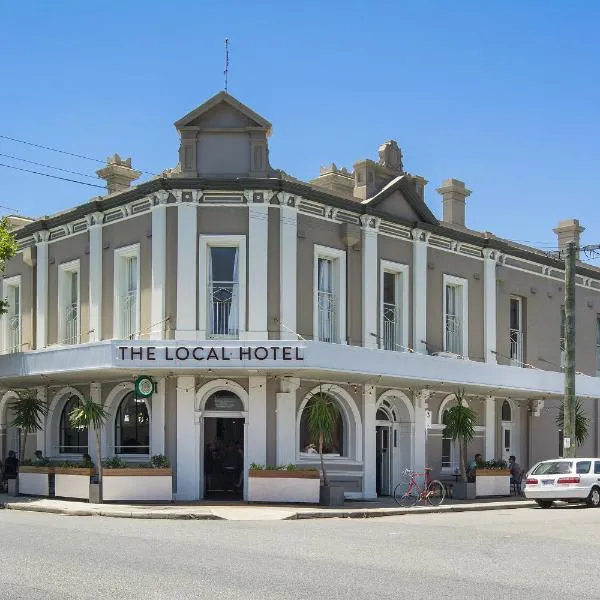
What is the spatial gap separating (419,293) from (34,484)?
12.0 meters

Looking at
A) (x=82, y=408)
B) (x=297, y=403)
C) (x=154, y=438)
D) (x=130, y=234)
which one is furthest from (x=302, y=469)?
(x=130, y=234)

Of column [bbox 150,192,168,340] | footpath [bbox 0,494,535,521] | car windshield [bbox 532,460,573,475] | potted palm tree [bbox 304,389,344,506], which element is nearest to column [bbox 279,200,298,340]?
potted palm tree [bbox 304,389,344,506]

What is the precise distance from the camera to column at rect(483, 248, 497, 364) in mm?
32594

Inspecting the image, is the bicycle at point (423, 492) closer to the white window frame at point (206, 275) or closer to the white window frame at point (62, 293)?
the white window frame at point (206, 275)

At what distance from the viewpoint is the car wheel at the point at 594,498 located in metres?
26.7

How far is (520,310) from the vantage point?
3478cm

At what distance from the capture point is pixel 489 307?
32719 mm

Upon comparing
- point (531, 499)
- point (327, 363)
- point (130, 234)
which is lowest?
point (531, 499)

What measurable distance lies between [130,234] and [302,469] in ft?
25.6

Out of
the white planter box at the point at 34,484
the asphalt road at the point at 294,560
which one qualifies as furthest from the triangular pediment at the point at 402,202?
the white planter box at the point at 34,484

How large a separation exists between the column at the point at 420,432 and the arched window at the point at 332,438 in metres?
2.80

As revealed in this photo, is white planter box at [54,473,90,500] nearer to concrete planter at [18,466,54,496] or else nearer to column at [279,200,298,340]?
concrete planter at [18,466,54,496]

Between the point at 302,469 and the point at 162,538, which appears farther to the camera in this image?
the point at 302,469

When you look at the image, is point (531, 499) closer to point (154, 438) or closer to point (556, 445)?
point (556, 445)
